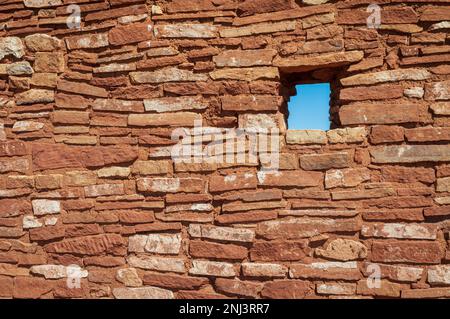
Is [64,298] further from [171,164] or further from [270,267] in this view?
[270,267]

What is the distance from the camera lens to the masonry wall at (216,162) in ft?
6.98

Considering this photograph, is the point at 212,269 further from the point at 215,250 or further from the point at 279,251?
the point at 279,251

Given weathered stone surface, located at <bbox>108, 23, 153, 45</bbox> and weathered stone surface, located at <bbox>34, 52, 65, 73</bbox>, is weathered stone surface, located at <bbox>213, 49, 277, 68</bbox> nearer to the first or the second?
weathered stone surface, located at <bbox>108, 23, 153, 45</bbox>

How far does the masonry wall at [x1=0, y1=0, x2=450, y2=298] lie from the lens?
6.98ft

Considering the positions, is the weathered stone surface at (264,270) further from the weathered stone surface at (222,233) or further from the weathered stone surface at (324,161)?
the weathered stone surface at (324,161)

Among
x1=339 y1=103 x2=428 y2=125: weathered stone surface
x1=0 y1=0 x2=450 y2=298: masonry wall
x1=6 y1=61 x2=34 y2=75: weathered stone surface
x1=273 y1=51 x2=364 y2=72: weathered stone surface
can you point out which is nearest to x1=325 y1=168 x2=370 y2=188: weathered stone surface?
x1=0 y1=0 x2=450 y2=298: masonry wall

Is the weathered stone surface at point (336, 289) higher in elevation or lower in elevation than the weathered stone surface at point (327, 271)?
lower

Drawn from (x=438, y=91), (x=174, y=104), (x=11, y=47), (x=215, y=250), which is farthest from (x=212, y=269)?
(x=11, y=47)

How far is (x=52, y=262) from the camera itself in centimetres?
240

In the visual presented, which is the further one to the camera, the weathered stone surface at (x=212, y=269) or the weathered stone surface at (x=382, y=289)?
the weathered stone surface at (x=212, y=269)

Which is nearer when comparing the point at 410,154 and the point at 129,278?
the point at 410,154

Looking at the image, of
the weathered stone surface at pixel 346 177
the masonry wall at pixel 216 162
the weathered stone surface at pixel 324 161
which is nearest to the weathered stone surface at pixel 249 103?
the masonry wall at pixel 216 162

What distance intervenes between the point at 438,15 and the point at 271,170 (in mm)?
1253

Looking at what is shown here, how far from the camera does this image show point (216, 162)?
229cm
